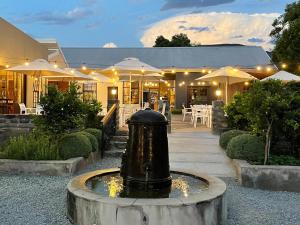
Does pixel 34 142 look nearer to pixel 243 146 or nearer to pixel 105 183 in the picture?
pixel 105 183

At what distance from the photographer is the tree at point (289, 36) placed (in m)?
20.7

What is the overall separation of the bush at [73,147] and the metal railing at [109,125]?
1838 mm

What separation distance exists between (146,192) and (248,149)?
3566 mm

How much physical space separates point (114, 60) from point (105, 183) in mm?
22968

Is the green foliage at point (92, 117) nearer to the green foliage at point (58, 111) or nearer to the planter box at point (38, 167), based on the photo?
the green foliage at point (58, 111)

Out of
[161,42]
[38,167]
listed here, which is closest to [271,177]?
[38,167]

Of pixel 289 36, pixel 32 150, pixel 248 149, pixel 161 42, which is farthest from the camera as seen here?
pixel 161 42

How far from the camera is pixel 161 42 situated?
55781 mm

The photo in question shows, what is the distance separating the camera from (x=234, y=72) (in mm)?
16734

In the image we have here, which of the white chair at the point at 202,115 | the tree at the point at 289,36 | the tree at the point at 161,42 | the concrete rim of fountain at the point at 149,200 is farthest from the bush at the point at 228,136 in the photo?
the tree at the point at 161,42

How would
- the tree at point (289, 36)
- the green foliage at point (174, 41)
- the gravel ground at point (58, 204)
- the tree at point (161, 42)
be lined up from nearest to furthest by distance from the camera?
the gravel ground at point (58, 204)
the tree at point (289, 36)
the green foliage at point (174, 41)
the tree at point (161, 42)

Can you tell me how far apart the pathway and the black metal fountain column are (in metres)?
3.06

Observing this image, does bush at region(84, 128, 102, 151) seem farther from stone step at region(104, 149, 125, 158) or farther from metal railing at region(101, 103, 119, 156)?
stone step at region(104, 149, 125, 158)

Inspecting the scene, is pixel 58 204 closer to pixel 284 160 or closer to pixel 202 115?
pixel 284 160
